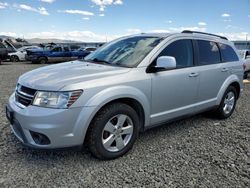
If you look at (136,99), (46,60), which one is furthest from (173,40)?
(46,60)

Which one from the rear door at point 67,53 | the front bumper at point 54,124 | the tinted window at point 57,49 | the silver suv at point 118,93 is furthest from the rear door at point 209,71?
the tinted window at point 57,49

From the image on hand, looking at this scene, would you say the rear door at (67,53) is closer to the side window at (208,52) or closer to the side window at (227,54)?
the side window at (227,54)

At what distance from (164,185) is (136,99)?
3.69ft

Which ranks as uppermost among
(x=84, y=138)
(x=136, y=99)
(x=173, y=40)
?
(x=173, y=40)

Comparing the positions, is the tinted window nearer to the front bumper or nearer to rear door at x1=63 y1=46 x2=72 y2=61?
rear door at x1=63 y1=46 x2=72 y2=61

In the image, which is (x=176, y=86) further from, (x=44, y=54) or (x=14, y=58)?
(x=14, y=58)

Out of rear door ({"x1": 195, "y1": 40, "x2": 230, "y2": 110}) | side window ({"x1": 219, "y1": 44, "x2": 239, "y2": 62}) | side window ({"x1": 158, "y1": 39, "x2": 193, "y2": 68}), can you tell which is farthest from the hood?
side window ({"x1": 219, "y1": 44, "x2": 239, "y2": 62})

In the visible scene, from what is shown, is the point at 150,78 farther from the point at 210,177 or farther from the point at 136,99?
the point at 210,177

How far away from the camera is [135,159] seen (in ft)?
10.8

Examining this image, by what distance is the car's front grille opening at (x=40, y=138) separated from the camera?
9.18 feet

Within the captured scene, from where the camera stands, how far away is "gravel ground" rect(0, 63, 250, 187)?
2777 mm

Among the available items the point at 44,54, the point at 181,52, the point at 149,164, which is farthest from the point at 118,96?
the point at 44,54

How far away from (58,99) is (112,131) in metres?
0.83

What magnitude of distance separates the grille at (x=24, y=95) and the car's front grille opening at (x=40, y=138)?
0.38m
